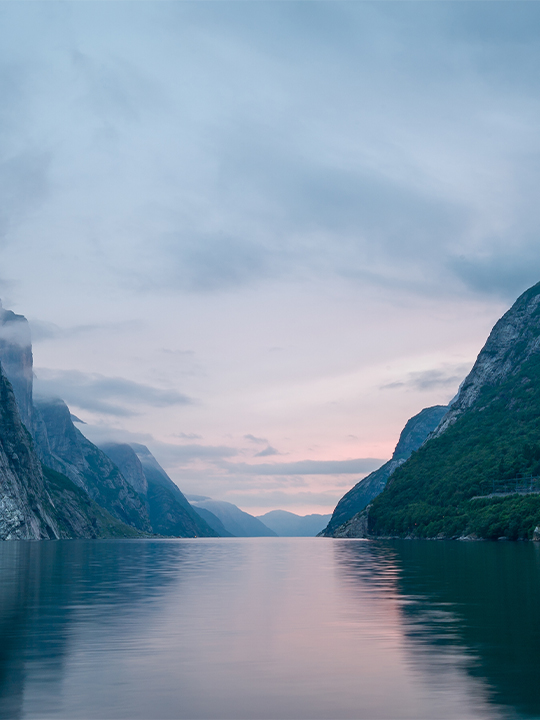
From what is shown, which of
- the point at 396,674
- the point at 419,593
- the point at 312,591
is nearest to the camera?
the point at 396,674

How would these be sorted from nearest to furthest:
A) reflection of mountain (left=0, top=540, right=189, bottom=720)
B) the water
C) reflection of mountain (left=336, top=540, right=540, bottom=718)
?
the water
reflection of mountain (left=336, top=540, right=540, bottom=718)
reflection of mountain (left=0, top=540, right=189, bottom=720)

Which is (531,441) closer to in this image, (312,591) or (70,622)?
(312,591)

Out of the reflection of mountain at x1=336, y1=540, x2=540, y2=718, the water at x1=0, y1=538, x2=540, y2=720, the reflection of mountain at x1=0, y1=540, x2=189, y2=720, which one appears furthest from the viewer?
the reflection of mountain at x1=0, y1=540, x2=189, y2=720

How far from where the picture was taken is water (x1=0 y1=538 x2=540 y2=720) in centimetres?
1683

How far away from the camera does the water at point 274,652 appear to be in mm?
16828

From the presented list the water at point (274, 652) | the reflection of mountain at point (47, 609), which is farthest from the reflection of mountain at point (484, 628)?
the reflection of mountain at point (47, 609)

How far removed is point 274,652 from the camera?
→ 78.7 ft

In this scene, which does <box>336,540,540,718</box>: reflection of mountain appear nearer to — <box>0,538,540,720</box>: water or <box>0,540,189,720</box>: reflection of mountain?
<box>0,538,540,720</box>: water

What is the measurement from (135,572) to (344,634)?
41.6 m

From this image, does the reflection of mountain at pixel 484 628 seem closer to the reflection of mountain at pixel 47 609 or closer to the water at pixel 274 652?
the water at pixel 274 652

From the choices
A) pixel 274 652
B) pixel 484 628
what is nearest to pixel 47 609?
pixel 274 652

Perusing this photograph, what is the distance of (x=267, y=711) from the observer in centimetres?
1631

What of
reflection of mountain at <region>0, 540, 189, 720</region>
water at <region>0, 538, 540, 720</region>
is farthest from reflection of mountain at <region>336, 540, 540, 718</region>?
reflection of mountain at <region>0, 540, 189, 720</region>

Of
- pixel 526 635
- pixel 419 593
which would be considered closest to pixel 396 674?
pixel 526 635
